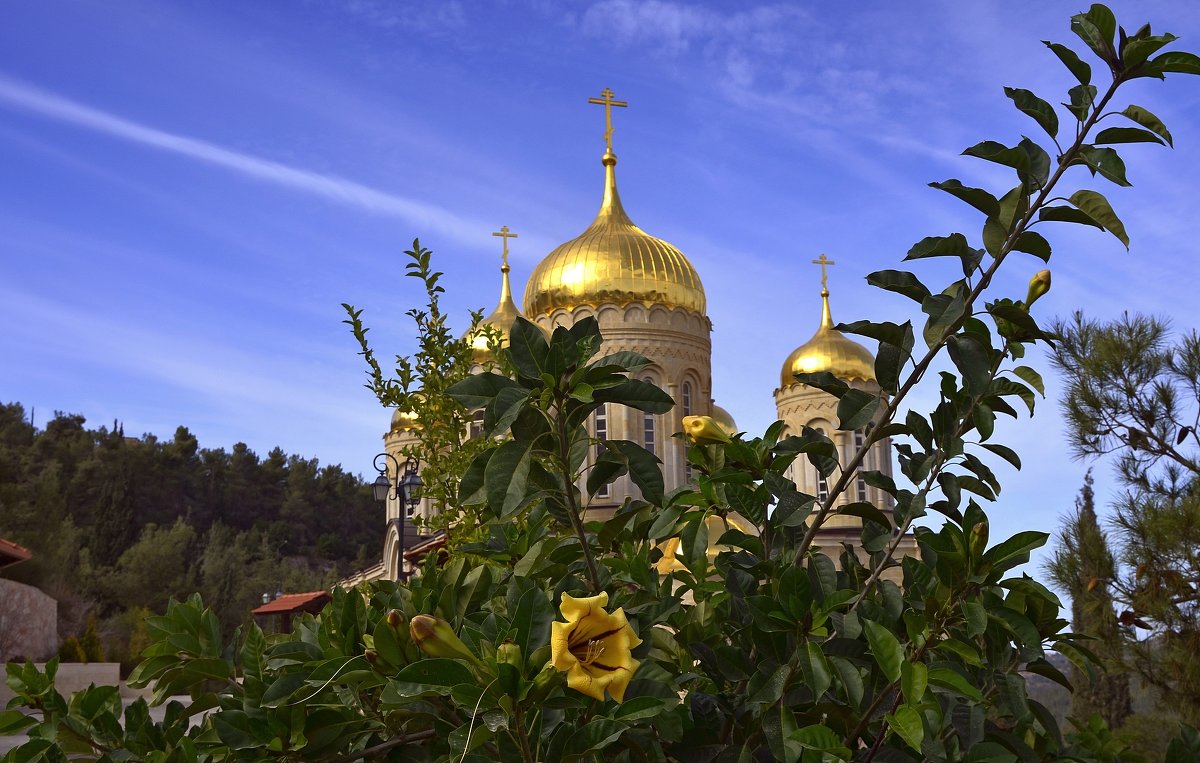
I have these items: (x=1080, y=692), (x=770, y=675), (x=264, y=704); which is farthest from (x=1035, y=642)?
(x=1080, y=692)

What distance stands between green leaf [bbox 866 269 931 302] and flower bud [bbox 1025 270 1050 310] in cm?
23

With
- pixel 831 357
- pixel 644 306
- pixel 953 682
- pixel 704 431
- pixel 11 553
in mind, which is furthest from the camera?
pixel 831 357

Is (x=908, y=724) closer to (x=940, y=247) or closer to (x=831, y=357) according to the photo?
(x=940, y=247)

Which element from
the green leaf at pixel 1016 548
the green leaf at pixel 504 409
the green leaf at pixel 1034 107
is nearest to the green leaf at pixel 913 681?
the green leaf at pixel 1016 548

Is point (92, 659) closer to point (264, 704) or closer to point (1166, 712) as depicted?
point (1166, 712)

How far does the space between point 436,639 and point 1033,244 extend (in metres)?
1.26

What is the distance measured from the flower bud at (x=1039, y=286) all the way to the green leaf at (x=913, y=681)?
80 cm

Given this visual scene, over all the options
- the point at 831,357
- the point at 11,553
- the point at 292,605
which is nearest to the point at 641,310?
the point at 831,357

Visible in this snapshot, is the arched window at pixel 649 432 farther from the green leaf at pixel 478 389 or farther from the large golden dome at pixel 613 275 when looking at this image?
the green leaf at pixel 478 389

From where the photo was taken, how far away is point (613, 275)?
22.9 meters

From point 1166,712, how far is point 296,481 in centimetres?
5929

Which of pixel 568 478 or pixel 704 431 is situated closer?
pixel 568 478

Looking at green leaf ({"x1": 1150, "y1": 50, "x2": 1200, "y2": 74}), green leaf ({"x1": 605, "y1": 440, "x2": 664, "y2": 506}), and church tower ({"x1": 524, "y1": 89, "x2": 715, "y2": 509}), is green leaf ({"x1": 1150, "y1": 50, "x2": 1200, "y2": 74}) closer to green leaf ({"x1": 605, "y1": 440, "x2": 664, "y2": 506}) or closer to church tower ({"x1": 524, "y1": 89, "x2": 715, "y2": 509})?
green leaf ({"x1": 605, "y1": 440, "x2": 664, "y2": 506})

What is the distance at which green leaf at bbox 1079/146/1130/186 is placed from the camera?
1.90m
